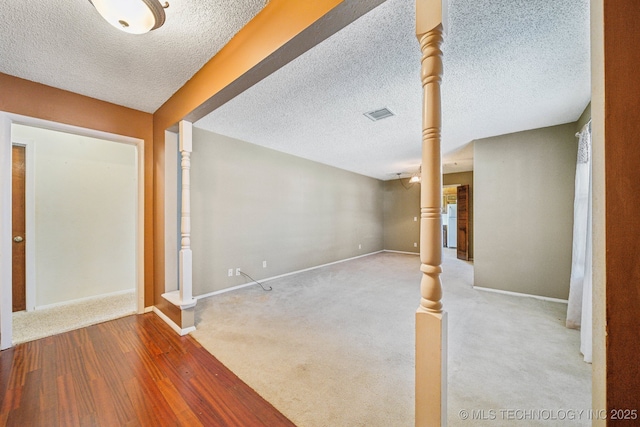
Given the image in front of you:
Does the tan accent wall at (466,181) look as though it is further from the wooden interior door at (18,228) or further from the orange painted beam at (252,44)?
the wooden interior door at (18,228)

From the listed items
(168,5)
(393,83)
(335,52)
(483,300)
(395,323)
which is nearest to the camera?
(168,5)

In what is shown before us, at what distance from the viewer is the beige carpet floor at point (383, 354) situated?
148 cm

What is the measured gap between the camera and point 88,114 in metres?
2.50

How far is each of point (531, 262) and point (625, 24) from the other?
386cm

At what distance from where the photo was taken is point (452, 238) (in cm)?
896

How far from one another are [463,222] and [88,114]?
776 centimetres

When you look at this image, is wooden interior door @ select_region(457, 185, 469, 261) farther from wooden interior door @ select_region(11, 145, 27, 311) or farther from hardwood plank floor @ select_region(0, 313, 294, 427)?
wooden interior door @ select_region(11, 145, 27, 311)

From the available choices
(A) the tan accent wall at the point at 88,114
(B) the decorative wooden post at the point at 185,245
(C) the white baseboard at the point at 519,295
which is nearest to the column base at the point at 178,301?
(B) the decorative wooden post at the point at 185,245

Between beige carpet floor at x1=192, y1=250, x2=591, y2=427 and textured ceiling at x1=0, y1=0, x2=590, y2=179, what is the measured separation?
8.03 ft

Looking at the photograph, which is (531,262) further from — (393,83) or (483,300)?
(393,83)

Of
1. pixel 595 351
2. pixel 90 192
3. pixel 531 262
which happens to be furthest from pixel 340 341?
pixel 90 192

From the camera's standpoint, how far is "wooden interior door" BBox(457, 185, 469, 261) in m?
6.43

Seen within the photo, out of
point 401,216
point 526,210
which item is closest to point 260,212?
point 526,210

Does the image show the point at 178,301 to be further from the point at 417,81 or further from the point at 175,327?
the point at 417,81
